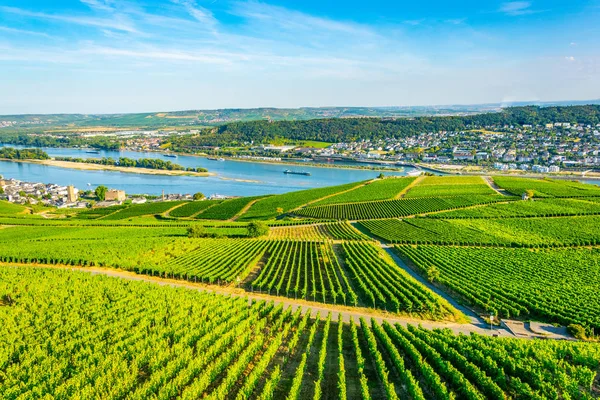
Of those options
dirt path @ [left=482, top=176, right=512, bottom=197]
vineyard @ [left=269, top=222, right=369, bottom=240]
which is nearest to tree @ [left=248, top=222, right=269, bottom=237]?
vineyard @ [left=269, top=222, right=369, bottom=240]

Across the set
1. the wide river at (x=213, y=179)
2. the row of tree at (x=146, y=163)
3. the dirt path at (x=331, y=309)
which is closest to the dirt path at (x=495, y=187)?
the wide river at (x=213, y=179)

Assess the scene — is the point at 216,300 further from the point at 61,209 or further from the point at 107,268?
the point at 61,209

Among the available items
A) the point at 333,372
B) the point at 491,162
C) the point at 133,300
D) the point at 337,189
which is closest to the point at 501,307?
the point at 333,372

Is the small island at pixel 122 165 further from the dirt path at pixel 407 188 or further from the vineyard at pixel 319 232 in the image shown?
the vineyard at pixel 319 232

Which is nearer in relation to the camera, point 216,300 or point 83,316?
point 83,316

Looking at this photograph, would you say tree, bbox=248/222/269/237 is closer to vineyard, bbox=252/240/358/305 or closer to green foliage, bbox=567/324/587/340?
vineyard, bbox=252/240/358/305
